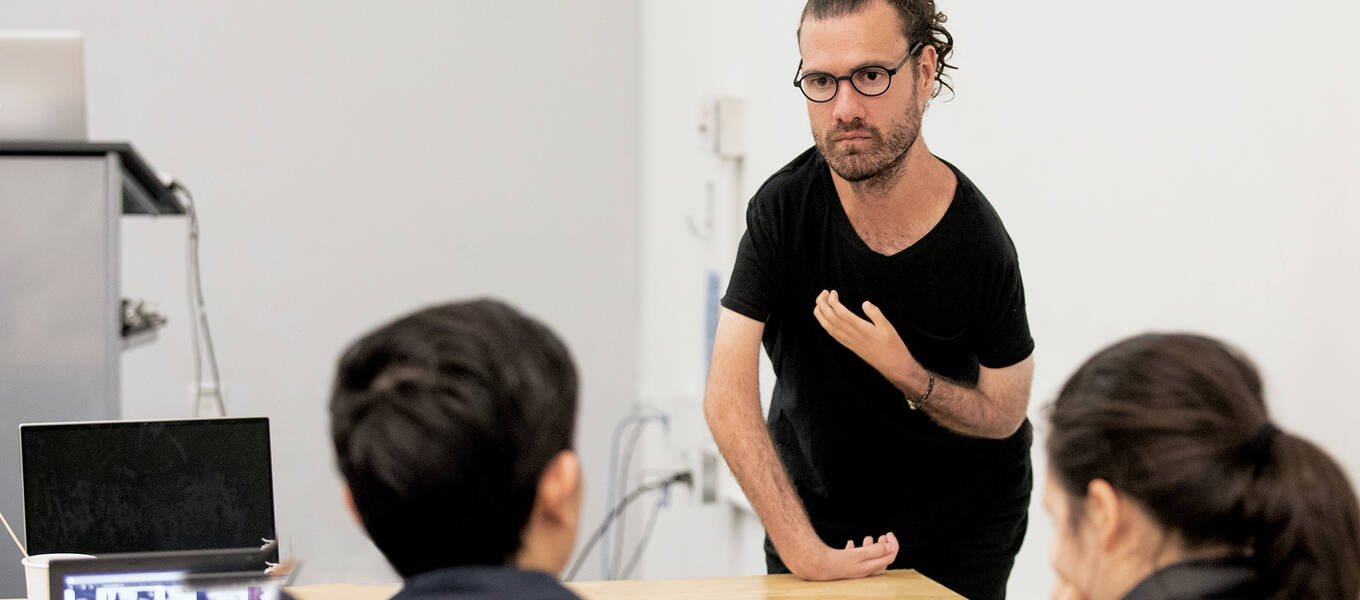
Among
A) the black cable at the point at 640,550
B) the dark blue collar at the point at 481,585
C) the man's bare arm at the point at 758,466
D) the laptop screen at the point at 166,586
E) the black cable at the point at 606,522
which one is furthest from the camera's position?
the black cable at the point at 640,550

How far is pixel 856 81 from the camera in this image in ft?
5.85

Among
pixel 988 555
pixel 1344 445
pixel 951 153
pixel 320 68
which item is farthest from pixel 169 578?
pixel 320 68

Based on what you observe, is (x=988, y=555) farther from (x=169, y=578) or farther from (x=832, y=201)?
(x=169, y=578)

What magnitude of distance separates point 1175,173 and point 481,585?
4.51ft

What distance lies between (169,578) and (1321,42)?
1.47 meters

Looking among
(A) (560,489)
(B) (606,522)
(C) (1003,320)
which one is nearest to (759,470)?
(C) (1003,320)

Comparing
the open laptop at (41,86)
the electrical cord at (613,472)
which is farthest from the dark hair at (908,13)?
the electrical cord at (613,472)

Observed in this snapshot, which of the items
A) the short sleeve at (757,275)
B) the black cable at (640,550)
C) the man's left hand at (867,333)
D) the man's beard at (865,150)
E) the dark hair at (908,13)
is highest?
the dark hair at (908,13)

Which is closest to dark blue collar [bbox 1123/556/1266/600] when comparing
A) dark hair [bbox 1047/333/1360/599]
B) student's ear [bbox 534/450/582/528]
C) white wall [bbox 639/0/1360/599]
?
dark hair [bbox 1047/333/1360/599]

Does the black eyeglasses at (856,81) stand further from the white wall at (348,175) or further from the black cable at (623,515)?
the black cable at (623,515)

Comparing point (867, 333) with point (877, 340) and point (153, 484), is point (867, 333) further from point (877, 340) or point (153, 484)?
point (153, 484)

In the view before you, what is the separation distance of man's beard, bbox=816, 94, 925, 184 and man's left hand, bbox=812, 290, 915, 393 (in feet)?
0.64

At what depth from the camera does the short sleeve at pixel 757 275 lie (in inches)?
73.0

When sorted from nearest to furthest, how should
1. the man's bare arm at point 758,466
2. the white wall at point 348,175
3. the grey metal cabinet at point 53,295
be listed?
the man's bare arm at point 758,466 < the grey metal cabinet at point 53,295 < the white wall at point 348,175
